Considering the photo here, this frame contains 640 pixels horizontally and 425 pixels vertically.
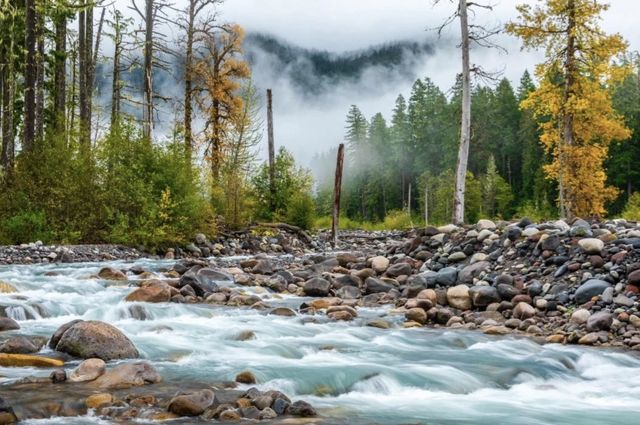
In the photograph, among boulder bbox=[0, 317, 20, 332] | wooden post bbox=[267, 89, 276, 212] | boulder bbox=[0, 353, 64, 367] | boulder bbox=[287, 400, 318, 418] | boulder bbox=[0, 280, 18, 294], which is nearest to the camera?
boulder bbox=[287, 400, 318, 418]

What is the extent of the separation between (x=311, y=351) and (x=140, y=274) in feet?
21.9

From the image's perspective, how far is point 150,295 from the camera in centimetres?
1013

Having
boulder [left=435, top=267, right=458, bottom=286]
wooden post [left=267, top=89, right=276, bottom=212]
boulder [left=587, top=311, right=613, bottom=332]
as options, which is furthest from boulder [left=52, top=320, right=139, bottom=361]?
wooden post [left=267, top=89, right=276, bottom=212]

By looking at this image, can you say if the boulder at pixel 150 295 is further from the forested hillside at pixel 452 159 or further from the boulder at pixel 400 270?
the forested hillside at pixel 452 159

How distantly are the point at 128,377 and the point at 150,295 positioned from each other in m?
4.85

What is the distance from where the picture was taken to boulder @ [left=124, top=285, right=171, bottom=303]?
1006 centimetres

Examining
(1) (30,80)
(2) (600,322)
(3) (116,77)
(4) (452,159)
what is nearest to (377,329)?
(2) (600,322)

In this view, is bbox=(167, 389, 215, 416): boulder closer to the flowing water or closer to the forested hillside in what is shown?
A: the flowing water

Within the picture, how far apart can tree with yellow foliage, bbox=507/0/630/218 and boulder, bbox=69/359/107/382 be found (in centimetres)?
2080

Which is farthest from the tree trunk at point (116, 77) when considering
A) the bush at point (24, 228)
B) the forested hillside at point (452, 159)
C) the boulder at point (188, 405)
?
the forested hillside at point (452, 159)

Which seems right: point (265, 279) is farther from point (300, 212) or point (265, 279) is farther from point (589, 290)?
point (300, 212)

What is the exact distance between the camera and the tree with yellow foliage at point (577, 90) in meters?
22.9

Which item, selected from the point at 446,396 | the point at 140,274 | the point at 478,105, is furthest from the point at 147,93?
the point at 478,105

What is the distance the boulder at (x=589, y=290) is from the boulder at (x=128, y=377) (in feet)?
21.4
